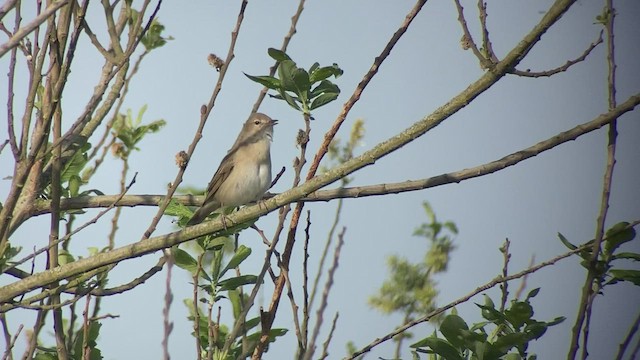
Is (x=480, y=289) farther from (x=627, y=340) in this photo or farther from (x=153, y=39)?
(x=153, y=39)

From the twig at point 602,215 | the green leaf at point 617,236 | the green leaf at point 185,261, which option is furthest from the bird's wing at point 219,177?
the twig at point 602,215

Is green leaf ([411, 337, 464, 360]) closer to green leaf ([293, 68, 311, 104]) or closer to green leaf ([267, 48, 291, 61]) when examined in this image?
green leaf ([293, 68, 311, 104])

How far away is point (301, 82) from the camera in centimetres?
400

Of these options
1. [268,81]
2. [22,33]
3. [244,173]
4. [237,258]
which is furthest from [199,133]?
[244,173]

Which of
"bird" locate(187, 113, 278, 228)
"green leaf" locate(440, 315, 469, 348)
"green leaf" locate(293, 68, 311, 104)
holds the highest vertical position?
"bird" locate(187, 113, 278, 228)

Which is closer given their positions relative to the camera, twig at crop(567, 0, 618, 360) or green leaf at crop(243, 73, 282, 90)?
twig at crop(567, 0, 618, 360)

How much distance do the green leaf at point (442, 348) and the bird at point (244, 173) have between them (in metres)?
2.33

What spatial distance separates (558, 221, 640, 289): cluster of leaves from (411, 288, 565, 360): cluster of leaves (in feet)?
1.11

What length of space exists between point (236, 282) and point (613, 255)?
195 centimetres

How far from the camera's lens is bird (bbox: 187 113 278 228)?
6070 millimetres

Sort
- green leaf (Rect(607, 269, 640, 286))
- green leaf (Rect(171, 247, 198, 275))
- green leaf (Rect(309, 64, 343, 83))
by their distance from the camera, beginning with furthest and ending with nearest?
green leaf (Rect(171, 247, 198, 275)) → green leaf (Rect(309, 64, 343, 83)) → green leaf (Rect(607, 269, 640, 286))

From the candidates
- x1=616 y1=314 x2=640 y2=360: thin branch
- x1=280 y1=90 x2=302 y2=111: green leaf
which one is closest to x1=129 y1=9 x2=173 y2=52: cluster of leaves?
x1=280 y1=90 x2=302 y2=111: green leaf

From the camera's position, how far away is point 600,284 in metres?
3.56

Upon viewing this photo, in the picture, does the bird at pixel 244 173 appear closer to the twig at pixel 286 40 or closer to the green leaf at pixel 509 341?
the twig at pixel 286 40
